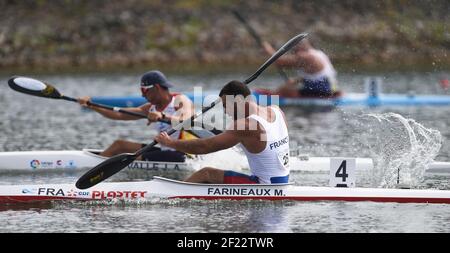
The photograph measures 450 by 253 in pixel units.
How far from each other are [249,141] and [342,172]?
5.63ft

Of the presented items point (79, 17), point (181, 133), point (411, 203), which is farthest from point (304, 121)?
point (79, 17)

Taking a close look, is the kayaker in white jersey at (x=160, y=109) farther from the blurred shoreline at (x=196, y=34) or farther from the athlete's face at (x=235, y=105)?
the blurred shoreline at (x=196, y=34)

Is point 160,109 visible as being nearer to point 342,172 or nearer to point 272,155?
point 272,155

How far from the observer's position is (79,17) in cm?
4728

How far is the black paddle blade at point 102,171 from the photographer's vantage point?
52.6 ft

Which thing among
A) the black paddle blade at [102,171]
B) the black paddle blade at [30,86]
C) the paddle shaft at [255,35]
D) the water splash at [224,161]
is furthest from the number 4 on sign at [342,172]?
the paddle shaft at [255,35]

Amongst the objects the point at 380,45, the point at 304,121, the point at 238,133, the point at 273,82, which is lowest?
the point at 238,133

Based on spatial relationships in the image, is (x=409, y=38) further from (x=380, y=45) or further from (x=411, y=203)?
(x=411, y=203)

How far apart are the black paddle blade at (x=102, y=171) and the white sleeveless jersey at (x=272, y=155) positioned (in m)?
2.24

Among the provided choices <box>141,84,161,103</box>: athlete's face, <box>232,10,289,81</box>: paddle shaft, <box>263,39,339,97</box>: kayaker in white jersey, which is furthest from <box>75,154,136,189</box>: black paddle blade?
<box>232,10,289,81</box>: paddle shaft

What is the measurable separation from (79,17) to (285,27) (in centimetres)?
985
